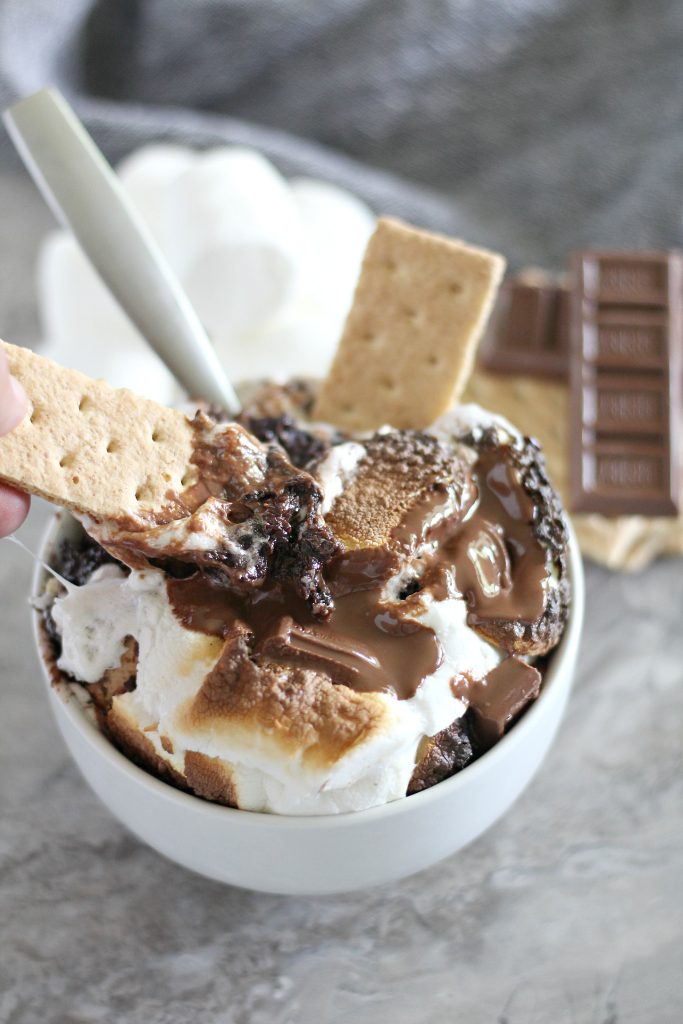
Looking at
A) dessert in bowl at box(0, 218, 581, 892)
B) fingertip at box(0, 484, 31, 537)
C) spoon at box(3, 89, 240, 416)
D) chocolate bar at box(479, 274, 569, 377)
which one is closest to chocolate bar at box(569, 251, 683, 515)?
chocolate bar at box(479, 274, 569, 377)

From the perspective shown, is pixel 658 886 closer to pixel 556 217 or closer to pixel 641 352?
pixel 641 352

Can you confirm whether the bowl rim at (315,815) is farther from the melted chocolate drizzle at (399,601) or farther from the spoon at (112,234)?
the spoon at (112,234)

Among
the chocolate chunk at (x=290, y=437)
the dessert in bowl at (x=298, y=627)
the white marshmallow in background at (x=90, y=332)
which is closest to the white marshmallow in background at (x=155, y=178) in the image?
the white marshmallow in background at (x=90, y=332)

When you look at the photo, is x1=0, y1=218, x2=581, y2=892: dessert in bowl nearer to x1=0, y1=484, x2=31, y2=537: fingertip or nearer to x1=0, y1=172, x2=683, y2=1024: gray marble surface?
x1=0, y1=484, x2=31, y2=537: fingertip

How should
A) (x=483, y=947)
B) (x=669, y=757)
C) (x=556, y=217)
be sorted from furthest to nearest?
(x=556, y=217), (x=669, y=757), (x=483, y=947)

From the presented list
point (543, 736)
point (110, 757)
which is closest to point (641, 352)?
point (543, 736)

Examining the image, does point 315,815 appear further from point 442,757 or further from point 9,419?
point 9,419

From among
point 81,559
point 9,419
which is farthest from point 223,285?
point 9,419
